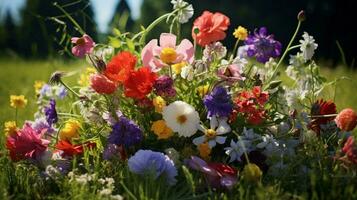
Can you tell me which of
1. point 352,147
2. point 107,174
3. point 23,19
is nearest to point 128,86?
point 107,174

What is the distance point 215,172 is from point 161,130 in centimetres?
26

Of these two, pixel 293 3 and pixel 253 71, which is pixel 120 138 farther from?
pixel 293 3

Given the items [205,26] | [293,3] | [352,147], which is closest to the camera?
[352,147]

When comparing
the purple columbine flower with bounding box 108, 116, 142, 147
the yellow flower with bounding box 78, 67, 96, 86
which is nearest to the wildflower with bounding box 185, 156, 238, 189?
the purple columbine flower with bounding box 108, 116, 142, 147

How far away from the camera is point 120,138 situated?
1.89 m

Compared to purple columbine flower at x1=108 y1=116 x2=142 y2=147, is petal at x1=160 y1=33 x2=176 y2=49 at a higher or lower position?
higher

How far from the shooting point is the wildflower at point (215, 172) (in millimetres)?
1776

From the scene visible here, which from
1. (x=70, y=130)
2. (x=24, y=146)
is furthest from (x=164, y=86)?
(x=24, y=146)

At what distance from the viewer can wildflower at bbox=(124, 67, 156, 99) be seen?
1.94 meters

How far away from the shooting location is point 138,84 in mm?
1945

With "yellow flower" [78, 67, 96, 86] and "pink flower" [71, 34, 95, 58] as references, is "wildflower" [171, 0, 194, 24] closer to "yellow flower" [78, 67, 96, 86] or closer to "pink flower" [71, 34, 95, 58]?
"pink flower" [71, 34, 95, 58]

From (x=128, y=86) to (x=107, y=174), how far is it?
320 millimetres

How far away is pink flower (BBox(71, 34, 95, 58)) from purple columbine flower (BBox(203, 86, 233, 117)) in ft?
1.67

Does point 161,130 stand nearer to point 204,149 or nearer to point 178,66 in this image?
point 204,149
